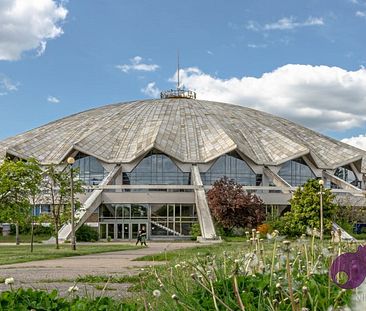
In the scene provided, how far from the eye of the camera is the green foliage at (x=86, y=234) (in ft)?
130

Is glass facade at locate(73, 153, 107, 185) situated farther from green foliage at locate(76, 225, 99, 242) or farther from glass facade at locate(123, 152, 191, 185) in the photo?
green foliage at locate(76, 225, 99, 242)

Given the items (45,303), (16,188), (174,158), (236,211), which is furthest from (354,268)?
(174,158)

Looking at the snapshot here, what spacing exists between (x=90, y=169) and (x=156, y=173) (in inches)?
262

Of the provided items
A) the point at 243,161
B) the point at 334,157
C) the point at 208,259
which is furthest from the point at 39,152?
the point at 208,259

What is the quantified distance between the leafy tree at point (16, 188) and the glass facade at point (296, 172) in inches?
1360

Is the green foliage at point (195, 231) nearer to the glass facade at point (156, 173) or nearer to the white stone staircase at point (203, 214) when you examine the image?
the white stone staircase at point (203, 214)

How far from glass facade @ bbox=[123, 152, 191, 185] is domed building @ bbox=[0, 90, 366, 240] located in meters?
0.09

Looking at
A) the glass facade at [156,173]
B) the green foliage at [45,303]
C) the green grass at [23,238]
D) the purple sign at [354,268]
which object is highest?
the glass facade at [156,173]

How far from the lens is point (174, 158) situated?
52469 mm

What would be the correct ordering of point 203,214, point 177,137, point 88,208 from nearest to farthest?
point 203,214 → point 88,208 → point 177,137

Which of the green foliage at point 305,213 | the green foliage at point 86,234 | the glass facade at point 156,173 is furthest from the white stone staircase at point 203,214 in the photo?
the green foliage at point 86,234

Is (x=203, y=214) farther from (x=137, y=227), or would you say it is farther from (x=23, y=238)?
(x=23, y=238)

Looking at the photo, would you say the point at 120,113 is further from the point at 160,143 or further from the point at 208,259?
the point at 208,259

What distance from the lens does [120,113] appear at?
63156 millimetres
